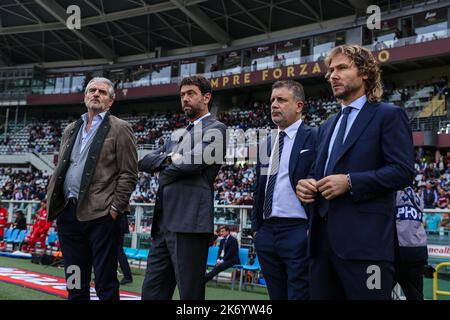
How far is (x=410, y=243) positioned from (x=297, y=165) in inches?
56.9

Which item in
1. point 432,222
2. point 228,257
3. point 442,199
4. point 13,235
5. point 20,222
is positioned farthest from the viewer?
point 20,222

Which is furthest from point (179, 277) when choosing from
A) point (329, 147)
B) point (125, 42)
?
point (125, 42)

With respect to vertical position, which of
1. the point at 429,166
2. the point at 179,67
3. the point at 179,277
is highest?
the point at 179,67

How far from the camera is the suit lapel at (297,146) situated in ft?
12.3

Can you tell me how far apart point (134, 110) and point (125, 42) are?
4.93 meters

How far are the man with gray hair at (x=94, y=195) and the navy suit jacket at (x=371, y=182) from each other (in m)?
1.75

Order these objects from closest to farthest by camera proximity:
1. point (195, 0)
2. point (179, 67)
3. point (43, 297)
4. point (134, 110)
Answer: point (43, 297) < point (195, 0) < point (179, 67) < point (134, 110)

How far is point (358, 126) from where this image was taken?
102 inches

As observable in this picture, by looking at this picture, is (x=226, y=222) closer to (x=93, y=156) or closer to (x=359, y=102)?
(x=93, y=156)

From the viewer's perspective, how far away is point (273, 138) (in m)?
4.11

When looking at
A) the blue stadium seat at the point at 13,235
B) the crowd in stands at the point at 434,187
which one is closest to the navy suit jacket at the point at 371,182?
the crowd in stands at the point at 434,187

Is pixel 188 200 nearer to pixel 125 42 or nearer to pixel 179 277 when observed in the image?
pixel 179 277

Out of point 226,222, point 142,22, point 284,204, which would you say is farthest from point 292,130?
point 142,22
